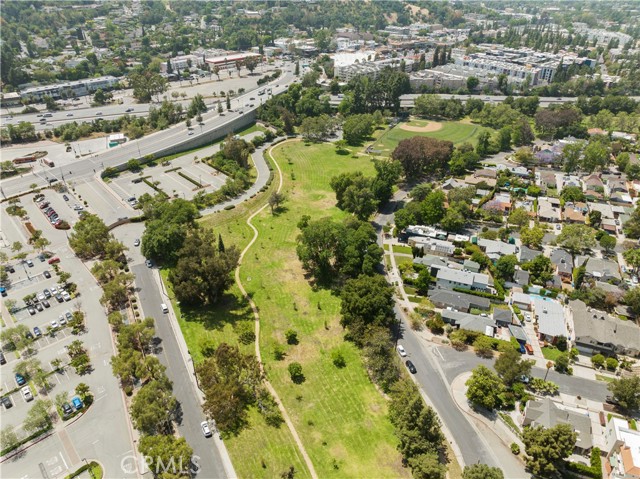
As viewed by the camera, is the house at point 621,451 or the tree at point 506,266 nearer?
the house at point 621,451

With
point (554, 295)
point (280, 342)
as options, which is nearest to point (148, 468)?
point (280, 342)

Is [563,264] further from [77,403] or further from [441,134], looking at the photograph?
[77,403]

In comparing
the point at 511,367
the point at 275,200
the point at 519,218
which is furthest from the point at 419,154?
the point at 511,367

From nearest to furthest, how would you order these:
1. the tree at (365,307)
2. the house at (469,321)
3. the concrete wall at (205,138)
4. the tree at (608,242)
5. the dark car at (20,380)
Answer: the dark car at (20,380)
the tree at (365,307)
the house at (469,321)
the tree at (608,242)
the concrete wall at (205,138)

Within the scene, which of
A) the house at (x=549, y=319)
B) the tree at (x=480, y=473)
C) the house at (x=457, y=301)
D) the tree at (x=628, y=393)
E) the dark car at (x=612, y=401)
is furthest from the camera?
the house at (x=457, y=301)

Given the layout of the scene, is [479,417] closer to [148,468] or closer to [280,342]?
[280,342]

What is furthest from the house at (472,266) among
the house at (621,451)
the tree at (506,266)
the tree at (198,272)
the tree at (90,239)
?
the tree at (90,239)

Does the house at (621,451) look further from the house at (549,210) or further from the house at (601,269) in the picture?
the house at (549,210)
